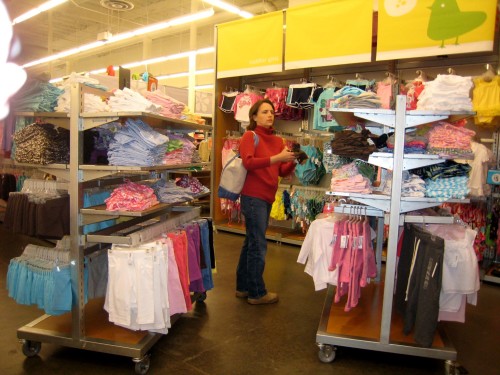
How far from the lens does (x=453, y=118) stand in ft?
9.11

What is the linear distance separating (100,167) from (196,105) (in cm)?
576

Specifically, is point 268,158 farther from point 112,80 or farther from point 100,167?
point 112,80

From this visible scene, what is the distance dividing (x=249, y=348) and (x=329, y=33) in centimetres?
438

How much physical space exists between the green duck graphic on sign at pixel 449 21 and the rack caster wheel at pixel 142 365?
4.65 meters

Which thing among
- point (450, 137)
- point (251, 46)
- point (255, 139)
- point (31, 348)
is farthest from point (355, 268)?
point (251, 46)

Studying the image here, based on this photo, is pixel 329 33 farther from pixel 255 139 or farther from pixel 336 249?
pixel 336 249

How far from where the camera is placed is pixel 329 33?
5.39 metres

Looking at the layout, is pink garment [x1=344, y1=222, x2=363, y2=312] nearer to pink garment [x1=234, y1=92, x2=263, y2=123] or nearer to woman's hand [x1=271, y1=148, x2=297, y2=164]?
woman's hand [x1=271, y1=148, x2=297, y2=164]

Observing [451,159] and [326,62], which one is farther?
[326,62]

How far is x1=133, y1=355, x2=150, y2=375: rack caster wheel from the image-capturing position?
243 cm

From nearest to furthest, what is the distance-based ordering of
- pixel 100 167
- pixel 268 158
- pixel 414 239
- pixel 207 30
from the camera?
1. pixel 100 167
2. pixel 414 239
3. pixel 268 158
4. pixel 207 30

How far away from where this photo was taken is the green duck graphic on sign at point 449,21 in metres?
4.46

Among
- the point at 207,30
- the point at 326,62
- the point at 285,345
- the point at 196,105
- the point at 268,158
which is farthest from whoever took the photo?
the point at 207,30

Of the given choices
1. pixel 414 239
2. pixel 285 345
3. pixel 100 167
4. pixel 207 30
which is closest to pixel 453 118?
pixel 414 239
